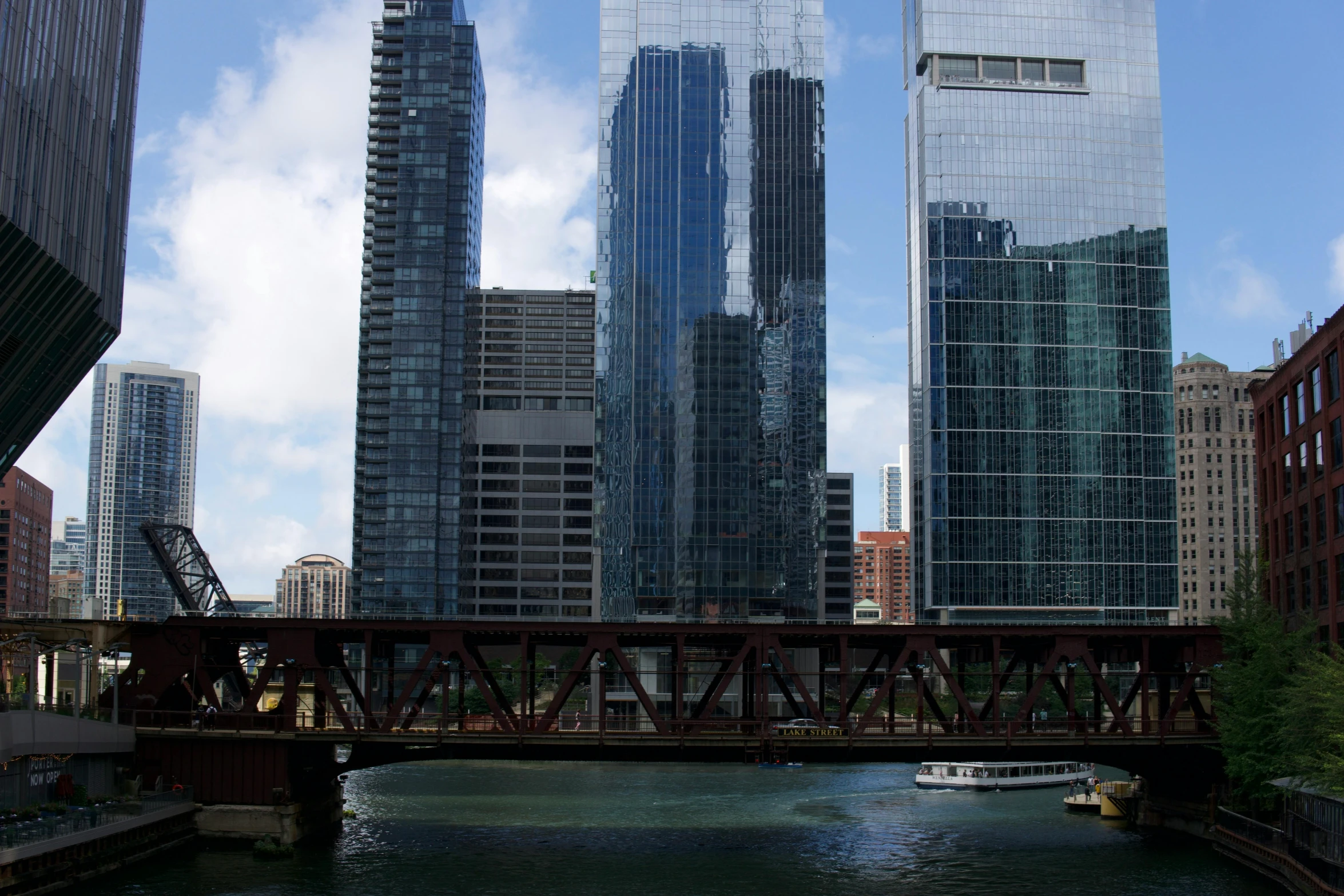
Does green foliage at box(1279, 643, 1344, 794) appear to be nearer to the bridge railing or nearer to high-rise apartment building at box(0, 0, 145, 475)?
the bridge railing

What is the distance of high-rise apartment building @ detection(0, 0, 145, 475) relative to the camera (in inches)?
2515

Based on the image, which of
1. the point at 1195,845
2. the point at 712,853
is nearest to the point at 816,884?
the point at 712,853

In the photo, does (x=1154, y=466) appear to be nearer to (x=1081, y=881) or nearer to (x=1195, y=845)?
(x=1195, y=845)

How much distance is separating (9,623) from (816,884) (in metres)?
39.3

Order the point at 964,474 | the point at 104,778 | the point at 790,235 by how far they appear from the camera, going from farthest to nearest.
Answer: the point at 964,474
the point at 790,235
the point at 104,778

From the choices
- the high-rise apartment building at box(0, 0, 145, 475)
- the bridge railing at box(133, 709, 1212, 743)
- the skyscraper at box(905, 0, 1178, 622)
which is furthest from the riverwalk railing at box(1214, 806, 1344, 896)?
the skyscraper at box(905, 0, 1178, 622)

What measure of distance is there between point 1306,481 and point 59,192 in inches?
2662

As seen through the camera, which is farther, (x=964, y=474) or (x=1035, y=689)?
(x=964, y=474)

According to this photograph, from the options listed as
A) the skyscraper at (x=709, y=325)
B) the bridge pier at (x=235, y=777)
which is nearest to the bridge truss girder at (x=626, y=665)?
the bridge pier at (x=235, y=777)

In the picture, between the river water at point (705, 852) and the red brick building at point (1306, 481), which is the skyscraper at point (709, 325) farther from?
the red brick building at point (1306, 481)

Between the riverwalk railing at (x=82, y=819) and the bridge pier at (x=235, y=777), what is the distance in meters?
1.08

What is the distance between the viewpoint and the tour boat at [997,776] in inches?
4070

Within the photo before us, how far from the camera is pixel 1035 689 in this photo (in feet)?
209

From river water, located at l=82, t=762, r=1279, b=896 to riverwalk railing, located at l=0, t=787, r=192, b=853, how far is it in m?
2.25
